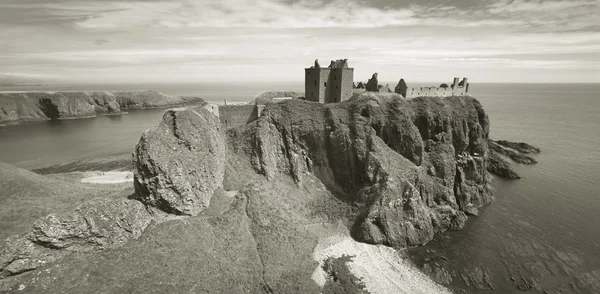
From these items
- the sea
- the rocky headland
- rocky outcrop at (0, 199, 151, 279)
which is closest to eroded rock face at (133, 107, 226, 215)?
the rocky headland

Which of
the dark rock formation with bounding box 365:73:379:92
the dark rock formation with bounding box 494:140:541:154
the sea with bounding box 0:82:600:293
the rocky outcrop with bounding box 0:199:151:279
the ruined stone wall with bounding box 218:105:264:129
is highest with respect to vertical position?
the dark rock formation with bounding box 365:73:379:92

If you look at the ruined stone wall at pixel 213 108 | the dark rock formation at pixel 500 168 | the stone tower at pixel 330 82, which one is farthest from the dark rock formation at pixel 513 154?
the ruined stone wall at pixel 213 108

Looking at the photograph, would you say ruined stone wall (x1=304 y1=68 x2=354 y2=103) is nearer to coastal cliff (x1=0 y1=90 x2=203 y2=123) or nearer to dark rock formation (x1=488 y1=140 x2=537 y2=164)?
dark rock formation (x1=488 y1=140 x2=537 y2=164)

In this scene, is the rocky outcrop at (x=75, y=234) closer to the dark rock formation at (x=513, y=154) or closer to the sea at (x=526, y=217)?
the sea at (x=526, y=217)

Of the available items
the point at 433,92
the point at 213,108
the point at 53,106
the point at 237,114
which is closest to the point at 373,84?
the point at 433,92

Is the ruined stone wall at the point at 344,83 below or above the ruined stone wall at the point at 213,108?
above

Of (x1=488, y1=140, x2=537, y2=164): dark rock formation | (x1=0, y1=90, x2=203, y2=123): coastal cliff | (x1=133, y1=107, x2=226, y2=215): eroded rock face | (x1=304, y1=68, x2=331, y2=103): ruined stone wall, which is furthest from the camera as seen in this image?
→ (x1=0, y1=90, x2=203, y2=123): coastal cliff
